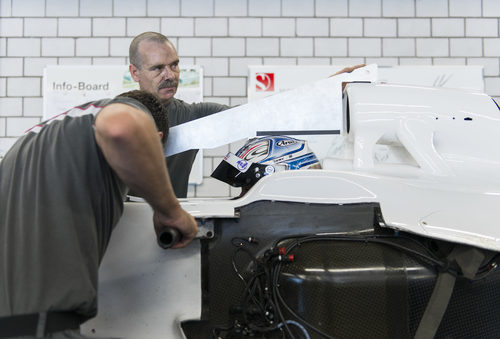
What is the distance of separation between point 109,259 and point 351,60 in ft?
7.30

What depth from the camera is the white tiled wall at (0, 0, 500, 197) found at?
3021mm

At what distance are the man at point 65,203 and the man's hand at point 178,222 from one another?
11 millimetres

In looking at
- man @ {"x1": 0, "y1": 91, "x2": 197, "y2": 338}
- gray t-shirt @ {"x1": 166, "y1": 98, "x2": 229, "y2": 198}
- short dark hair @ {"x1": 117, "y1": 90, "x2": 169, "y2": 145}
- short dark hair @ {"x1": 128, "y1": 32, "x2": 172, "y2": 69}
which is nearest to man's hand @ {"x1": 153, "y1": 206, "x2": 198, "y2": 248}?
man @ {"x1": 0, "y1": 91, "x2": 197, "y2": 338}

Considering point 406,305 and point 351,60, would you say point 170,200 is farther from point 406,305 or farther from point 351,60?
point 351,60

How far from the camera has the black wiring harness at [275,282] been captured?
119 cm

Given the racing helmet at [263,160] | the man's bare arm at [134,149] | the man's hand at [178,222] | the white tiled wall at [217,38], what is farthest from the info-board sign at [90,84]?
the man's bare arm at [134,149]

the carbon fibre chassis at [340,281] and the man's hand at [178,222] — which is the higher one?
the man's hand at [178,222]

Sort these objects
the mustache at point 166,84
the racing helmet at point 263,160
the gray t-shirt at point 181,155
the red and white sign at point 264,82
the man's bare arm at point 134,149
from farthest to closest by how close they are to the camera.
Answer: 1. the red and white sign at point 264,82
2. the mustache at point 166,84
3. the gray t-shirt at point 181,155
4. the racing helmet at point 263,160
5. the man's bare arm at point 134,149

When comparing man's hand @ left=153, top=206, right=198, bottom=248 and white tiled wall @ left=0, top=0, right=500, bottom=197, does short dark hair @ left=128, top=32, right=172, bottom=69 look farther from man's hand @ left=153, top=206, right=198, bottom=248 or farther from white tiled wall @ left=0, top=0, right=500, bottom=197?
man's hand @ left=153, top=206, right=198, bottom=248

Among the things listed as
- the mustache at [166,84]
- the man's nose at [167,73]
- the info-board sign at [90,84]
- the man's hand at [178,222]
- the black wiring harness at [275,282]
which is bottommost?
the black wiring harness at [275,282]

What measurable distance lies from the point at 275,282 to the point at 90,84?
222 cm

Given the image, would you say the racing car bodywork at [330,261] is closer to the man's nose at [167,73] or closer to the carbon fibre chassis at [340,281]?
the carbon fibre chassis at [340,281]

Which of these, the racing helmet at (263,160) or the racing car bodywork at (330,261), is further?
the racing helmet at (263,160)

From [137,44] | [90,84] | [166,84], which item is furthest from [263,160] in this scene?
[90,84]
